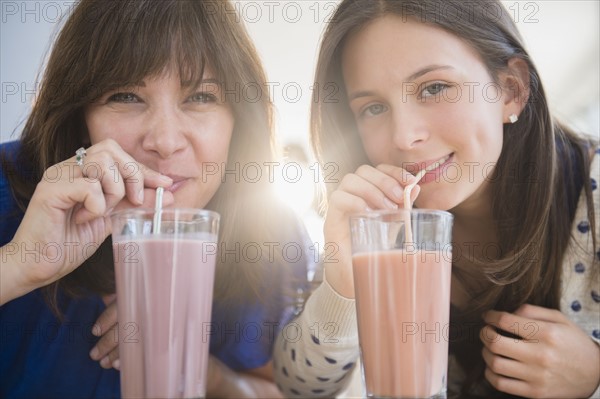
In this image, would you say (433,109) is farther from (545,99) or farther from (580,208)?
(580,208)

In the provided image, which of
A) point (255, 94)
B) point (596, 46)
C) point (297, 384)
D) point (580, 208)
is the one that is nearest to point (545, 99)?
point (580, 208)

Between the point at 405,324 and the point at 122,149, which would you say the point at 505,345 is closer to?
the point at 405,324

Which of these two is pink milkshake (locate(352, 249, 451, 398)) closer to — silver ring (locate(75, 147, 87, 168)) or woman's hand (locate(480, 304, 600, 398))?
woman's hand (locate(480, 304, 600, 398))

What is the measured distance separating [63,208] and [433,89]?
908mm

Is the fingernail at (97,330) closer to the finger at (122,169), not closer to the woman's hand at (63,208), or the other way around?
the woman's hand at (63,208)

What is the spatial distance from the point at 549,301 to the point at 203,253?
1086mm

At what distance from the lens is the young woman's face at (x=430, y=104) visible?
1.32 metres

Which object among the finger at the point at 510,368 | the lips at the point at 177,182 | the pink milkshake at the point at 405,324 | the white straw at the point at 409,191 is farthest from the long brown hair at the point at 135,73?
the finger at the point at 510,368

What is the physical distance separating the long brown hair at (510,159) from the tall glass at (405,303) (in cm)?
51

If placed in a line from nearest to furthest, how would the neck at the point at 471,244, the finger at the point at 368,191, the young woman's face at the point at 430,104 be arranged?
the finger at the point at 368,191 → the young woman's face at the point at 430,104 → the neck at the point at 471,244

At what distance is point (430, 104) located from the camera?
4.37 feet

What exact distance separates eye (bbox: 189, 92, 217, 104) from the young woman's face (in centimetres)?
38

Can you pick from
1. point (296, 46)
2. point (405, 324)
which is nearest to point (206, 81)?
point (405, 324)

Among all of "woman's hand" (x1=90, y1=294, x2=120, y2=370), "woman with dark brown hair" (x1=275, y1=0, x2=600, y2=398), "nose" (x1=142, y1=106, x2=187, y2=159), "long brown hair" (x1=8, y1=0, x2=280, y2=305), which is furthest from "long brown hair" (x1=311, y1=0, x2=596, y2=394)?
"woman's hand" (x1=90, y1=294, x2=120, y2=370)
